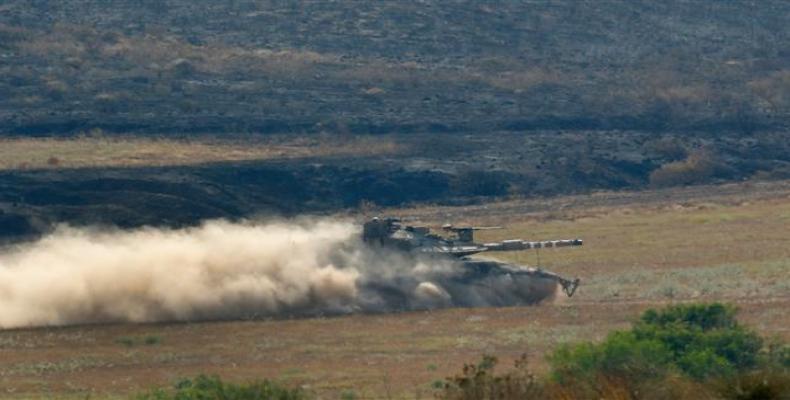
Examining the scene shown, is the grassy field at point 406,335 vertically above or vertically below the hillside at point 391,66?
below

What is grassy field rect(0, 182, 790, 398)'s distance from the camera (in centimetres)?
4050

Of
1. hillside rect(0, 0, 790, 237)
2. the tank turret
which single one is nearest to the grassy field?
the tank turret

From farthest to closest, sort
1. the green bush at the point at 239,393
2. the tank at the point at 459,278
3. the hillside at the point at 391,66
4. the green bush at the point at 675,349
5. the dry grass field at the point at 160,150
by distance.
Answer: the hillside at the point at 391,66 < the dry grass field at the point at 160,150 < the tank at the point at 459,278 < the green bush at the point at 675,349 < the green bush at the point at 239,393

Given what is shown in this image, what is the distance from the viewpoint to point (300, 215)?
292 feet

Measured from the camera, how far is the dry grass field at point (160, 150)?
315 ft

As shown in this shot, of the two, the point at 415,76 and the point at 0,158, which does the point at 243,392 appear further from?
the point at 415,76

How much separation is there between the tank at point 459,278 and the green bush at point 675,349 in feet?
45.2

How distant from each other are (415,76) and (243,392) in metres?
98.8

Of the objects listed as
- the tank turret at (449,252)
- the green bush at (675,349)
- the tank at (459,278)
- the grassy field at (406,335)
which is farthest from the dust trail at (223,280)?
the green bush at (675,349)

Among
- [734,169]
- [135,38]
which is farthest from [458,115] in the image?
[135,38]

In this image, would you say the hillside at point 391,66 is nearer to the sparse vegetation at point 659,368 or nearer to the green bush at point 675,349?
the green bush at point 675,349

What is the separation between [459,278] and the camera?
186ft

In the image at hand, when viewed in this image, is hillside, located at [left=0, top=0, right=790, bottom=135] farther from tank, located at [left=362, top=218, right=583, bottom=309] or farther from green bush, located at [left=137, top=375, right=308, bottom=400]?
green bush, located at [left=137, top=375, right=308, bottom=400]

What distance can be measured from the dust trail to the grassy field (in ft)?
3.97
